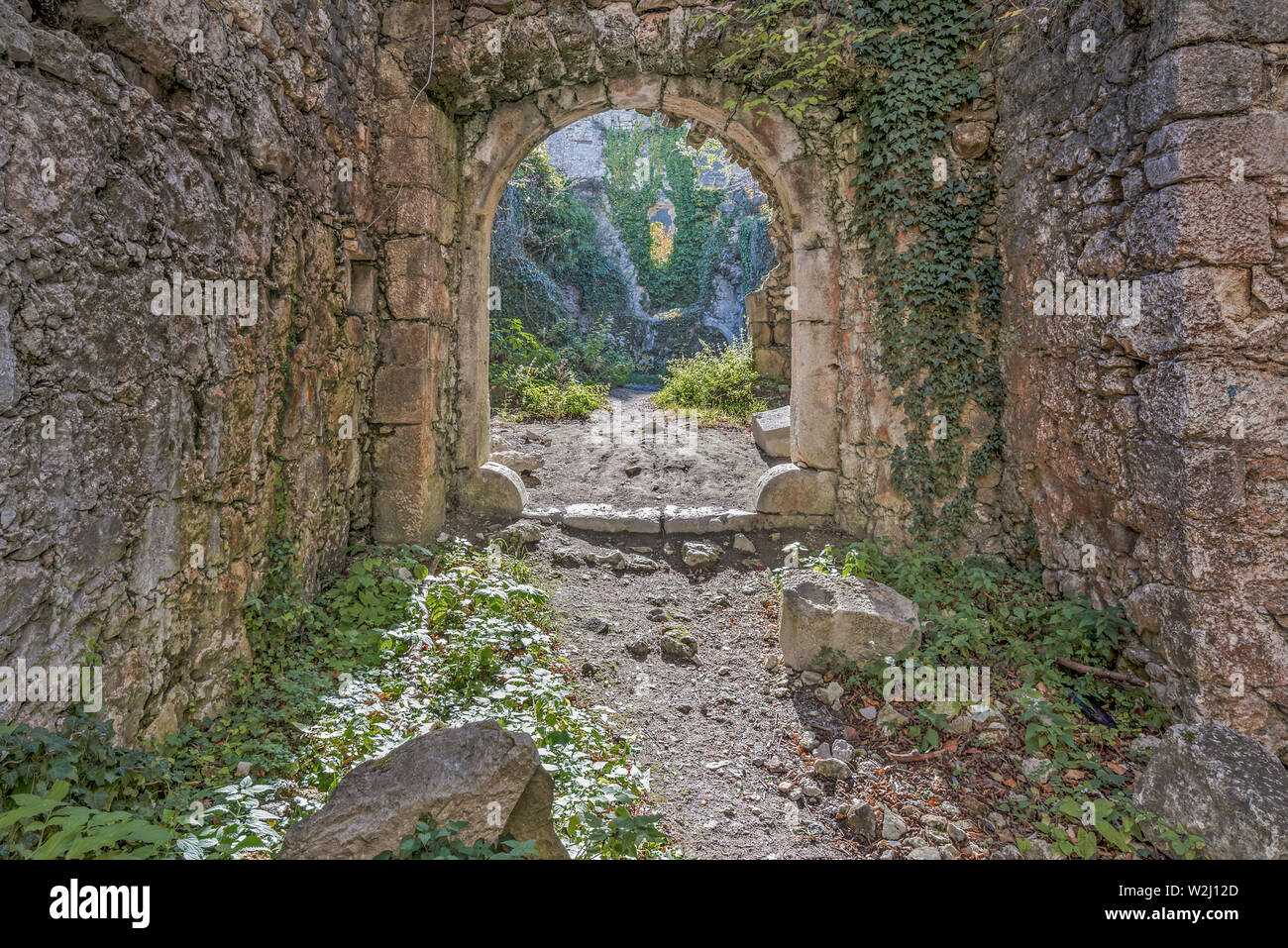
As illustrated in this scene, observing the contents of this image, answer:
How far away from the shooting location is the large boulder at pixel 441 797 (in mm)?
1632

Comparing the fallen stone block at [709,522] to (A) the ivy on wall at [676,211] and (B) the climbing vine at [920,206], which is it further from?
(A) the ivy on wall at [676,211]

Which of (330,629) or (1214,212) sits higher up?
(1214,212)

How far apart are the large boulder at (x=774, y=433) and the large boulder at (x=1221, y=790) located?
14.7ft

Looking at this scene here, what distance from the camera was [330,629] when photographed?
3443mm

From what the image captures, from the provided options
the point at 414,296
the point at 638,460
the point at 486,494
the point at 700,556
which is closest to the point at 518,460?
the point at 486,494

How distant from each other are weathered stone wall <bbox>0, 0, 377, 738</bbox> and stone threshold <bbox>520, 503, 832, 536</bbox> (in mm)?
1962

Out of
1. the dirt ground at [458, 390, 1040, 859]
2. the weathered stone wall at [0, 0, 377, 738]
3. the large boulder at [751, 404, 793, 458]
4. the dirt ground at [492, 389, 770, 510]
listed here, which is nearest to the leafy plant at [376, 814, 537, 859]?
the dirt ground at [458, 390, 1040, 859]

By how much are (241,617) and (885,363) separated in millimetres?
3959

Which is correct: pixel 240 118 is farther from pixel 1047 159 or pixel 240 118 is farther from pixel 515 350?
pixel 515 350

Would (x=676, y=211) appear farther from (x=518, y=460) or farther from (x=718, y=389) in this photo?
(x=518, y=460)

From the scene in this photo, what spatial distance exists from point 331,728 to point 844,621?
2.40 m

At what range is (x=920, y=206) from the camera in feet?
13.8
